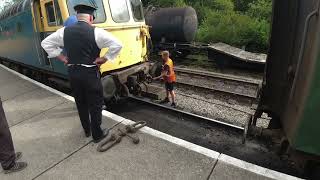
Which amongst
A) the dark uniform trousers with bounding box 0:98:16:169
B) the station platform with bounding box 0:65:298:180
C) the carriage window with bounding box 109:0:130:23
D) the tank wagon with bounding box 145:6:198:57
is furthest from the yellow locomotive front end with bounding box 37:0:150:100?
the tank wagon with bounding box 145:6:198:57

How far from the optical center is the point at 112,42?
4133 mm

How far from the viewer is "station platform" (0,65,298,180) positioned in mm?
3684

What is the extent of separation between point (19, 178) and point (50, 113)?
229 centimetres

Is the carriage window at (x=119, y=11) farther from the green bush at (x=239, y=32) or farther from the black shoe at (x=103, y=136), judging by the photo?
the green bush at (x=239, y=32)

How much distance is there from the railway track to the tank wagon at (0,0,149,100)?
2169 millimetres

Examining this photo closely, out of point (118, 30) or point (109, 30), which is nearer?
point (109, 30)

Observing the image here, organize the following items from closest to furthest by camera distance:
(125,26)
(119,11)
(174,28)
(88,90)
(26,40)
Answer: (88,90) → (125,26) → (119,11) → (26,40) → (174,28)

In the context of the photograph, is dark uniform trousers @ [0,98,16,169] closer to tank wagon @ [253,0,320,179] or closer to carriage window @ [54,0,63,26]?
tank wagon @ [253,0,320,179]

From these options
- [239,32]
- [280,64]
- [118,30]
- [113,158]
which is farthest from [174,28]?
[113,158]

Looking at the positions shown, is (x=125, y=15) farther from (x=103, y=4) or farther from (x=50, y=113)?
(x=50, y=113)

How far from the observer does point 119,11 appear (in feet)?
25.1

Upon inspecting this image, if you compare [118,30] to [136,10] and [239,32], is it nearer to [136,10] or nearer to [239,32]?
[136,10]

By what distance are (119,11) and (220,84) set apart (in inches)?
167

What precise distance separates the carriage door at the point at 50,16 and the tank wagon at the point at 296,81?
4979mm
